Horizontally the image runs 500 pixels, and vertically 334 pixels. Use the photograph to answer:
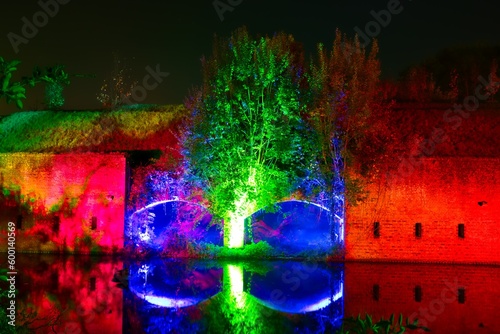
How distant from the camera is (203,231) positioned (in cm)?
2141

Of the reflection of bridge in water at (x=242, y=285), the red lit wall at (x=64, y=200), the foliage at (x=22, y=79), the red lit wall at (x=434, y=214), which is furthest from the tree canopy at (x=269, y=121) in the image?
the foliage at (x=22, y=79)

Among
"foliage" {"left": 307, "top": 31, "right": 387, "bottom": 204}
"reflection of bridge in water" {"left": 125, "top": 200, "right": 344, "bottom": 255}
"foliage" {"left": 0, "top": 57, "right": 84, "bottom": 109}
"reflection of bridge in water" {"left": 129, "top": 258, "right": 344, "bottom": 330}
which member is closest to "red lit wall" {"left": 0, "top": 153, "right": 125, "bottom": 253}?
"reflection of bridge in water" {"left": 125, "top": 200, "right": 344, "bottom": 255}

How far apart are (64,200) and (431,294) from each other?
46.2 feet

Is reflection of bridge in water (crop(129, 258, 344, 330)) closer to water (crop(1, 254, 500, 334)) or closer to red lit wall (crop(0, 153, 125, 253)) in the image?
water (crop(1, 254, 500, 334))

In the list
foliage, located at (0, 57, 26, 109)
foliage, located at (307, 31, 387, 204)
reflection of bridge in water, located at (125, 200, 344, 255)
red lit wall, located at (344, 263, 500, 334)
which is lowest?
red lit wall, located at (344, 263, 500, 334)

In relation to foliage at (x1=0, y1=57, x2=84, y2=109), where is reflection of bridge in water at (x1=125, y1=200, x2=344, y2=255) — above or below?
below

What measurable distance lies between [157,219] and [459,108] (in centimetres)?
1372

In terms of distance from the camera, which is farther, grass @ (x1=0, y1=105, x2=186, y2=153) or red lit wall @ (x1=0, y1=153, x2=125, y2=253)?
grass @ (x1=0, y1=105, x2=186, y2=153)

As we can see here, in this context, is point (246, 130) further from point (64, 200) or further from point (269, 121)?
point (64, 200)

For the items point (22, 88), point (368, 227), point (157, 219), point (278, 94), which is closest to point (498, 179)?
point (368, 227)

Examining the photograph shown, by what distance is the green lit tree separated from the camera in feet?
66.1

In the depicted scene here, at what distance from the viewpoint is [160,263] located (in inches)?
738

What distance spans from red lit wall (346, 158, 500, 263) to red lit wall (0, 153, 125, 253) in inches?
347

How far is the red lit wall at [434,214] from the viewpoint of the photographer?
1962 centimetres
